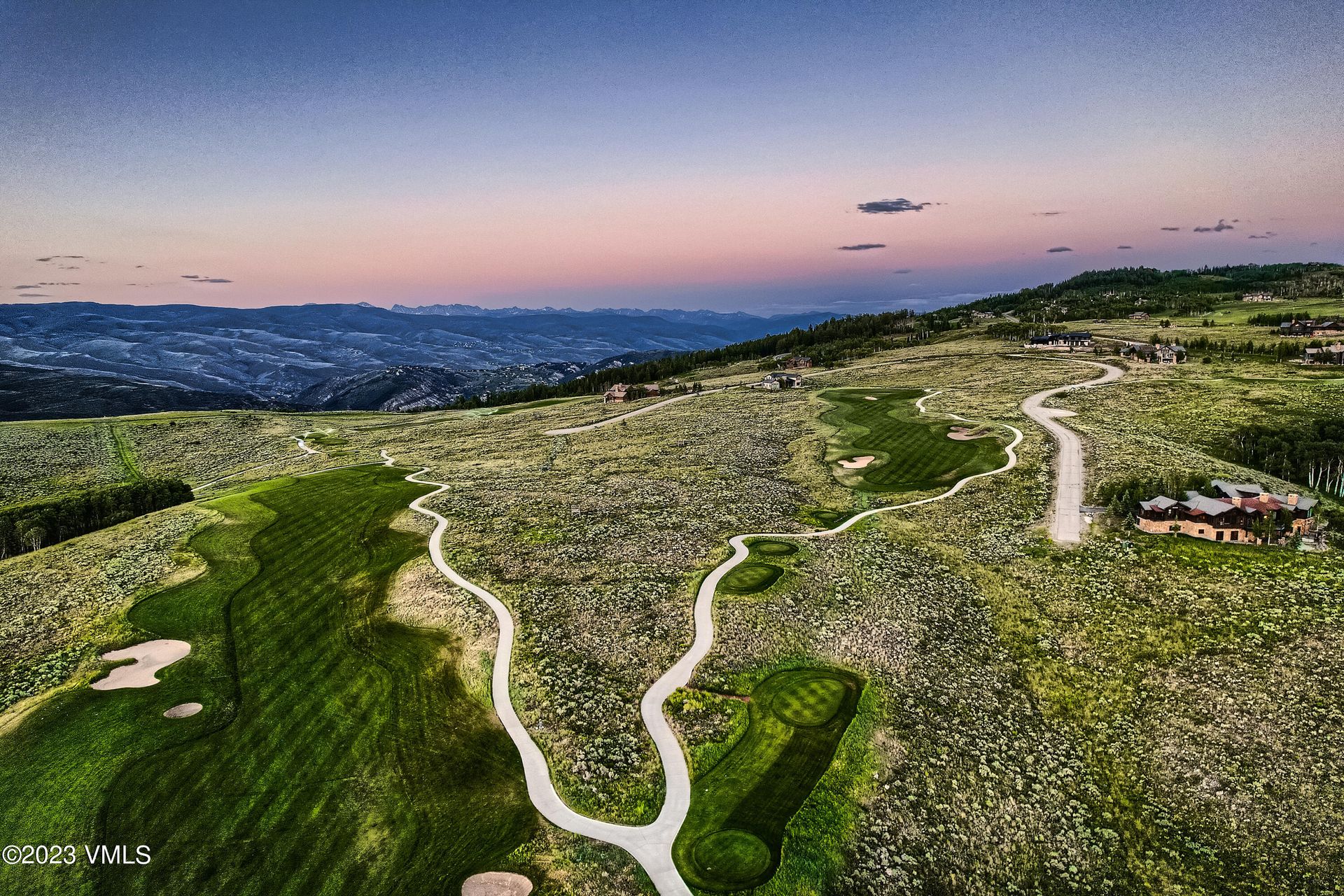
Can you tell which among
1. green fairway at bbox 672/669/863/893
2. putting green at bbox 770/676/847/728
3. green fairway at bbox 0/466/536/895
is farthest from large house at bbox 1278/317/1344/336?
green fairway at bbox 0/466/536/895

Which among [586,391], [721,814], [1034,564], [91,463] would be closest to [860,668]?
[721,814]

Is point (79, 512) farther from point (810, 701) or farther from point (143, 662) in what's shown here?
point (810, 701)

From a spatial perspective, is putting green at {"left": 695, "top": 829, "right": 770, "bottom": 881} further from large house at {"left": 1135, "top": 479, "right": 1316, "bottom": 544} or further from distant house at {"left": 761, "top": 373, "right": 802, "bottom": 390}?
distant house at {"left": 761, "top": 373, "right": 802, "bottom": 390}

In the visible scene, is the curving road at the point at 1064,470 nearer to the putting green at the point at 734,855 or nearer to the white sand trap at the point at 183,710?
the putting green at the point at 734,855

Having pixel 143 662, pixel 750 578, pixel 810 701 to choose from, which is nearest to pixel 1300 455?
pixel 750 578

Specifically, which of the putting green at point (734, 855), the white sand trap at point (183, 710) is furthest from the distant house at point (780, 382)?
the white sand trap at point (183, 710)

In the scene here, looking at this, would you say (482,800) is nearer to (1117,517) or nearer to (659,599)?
(659,599)
